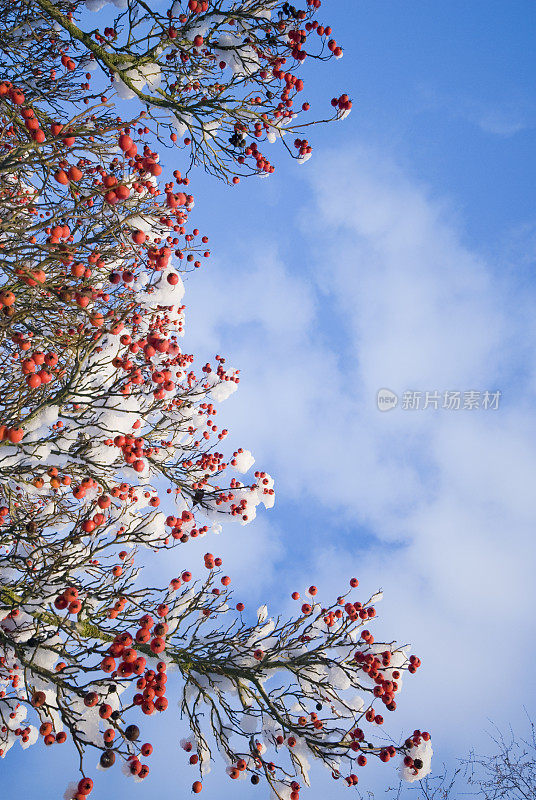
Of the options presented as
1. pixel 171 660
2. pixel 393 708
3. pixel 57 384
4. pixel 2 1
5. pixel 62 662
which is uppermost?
pixel 2 1

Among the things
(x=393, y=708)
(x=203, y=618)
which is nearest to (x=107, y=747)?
(x=203, y=618)

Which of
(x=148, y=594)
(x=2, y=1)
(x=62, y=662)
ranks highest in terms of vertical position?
(x=2, y=1)

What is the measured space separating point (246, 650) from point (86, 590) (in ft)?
5.52

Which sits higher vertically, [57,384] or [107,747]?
[57,384]

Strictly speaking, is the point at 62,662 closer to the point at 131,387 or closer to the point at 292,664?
the point at 292,664

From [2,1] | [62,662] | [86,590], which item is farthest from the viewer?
[2,1]

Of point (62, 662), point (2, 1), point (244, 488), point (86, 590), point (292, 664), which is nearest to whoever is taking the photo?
point (62, 662)

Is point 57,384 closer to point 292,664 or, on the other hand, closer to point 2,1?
point 292,664

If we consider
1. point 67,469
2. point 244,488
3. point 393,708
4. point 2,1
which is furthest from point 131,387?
point 2,1

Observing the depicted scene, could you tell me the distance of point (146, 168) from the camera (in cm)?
320

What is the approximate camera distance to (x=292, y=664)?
14.3ft

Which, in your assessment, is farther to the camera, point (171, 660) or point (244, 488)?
point (244, 488)

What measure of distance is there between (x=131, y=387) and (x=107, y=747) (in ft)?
9.34

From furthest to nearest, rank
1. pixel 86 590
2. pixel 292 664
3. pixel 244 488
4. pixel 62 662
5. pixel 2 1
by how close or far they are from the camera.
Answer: pixel 244 488, pixel 2 1, pixel 292 664, pixel 86 590, pixel 62 662
